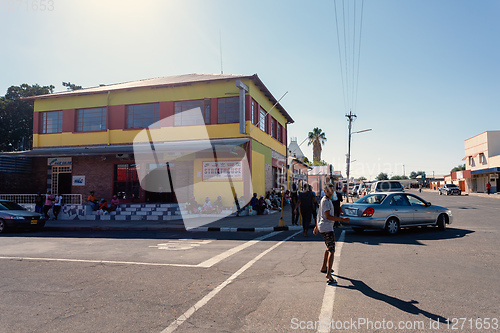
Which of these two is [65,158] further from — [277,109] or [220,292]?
[220,292]

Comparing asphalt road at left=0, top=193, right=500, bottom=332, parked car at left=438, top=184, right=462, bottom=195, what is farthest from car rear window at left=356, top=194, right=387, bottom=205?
parked car at left=438, top=184, right=462, bottom=195

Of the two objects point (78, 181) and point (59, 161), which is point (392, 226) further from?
point (59, 161)

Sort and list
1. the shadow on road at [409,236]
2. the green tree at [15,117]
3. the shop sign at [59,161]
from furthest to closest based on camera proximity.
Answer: the green tree at [15,117], the shop sign at [59,161], the shadow on road at [409,236]

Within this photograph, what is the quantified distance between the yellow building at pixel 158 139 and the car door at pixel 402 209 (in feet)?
29.8

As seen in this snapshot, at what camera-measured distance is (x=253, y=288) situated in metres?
5.29

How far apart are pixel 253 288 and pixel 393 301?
2.06 m

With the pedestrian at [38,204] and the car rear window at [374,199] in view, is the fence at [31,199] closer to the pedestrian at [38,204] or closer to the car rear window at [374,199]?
the pedestrian at [38,204]

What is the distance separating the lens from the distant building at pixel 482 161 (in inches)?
1820

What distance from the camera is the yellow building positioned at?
19250 mm

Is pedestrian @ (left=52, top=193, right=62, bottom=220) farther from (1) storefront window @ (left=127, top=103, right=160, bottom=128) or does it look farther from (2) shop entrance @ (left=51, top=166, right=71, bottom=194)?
(1) storefront window @ (left=127, top=103, right=160, bottom=128)

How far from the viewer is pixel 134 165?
20812 mm

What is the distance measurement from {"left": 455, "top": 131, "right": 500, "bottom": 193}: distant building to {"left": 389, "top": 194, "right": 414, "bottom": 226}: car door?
4122 centimetres

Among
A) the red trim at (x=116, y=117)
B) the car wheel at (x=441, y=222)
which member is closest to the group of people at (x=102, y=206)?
the red trim at (x=116, y=117)

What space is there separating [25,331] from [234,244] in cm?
633
